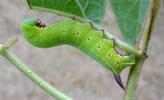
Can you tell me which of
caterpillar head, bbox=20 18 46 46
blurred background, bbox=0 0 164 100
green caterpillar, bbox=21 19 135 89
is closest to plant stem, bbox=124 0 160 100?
green caterpillar, bbox=21 19 135 89

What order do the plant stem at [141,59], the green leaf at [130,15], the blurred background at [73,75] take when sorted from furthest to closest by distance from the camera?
the blurred background at [73,75] < the green leaf at [130,15] < the plant stem at [141,59]

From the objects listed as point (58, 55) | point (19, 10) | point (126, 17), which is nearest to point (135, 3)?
point (126, 17)

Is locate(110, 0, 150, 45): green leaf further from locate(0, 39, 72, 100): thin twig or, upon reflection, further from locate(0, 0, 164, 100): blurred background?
locate(0, 0, 164, 100): blurred background

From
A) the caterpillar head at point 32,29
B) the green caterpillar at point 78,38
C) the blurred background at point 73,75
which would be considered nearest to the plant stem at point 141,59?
the green caterpillar at point 78,38

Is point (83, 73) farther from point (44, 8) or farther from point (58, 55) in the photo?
point (44, 8)

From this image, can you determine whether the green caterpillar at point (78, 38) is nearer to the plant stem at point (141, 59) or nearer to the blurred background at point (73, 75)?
the plant stem at point (141, 59)

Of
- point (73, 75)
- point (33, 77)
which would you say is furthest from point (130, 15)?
point (73, 75)
